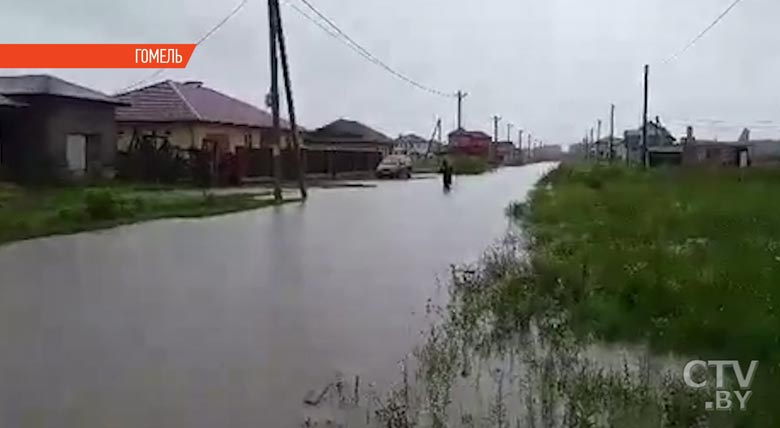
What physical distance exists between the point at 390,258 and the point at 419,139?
114 metres

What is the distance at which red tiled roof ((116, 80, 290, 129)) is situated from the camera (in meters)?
35.5

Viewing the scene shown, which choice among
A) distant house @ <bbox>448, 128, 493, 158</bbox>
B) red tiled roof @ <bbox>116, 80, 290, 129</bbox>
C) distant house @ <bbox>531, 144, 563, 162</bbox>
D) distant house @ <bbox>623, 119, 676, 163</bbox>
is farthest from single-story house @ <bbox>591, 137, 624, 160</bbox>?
red tiled roof @ <bbox>116, 80, 290, 129</bbox>

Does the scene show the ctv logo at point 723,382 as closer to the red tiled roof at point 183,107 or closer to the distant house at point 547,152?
the red tiled roof at point 183,107

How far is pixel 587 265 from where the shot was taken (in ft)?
30.8

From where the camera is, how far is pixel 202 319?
7965 mm

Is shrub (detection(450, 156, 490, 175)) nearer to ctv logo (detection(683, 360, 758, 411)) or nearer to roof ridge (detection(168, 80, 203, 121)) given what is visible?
roof ridge (detection(168, 80, 203, 121))

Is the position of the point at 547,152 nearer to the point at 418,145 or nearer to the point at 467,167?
the point at 418,145

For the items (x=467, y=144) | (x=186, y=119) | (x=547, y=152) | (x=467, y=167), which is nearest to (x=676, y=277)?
(x=186, y=119)

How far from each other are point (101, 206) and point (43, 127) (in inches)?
466

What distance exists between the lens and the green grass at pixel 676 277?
19.5 feet

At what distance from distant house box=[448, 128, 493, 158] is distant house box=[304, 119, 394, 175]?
14.9 meters

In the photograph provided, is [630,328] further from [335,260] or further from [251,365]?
[335,260]

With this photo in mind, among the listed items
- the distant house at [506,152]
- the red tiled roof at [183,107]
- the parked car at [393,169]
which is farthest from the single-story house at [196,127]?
the distant house at [506,152]

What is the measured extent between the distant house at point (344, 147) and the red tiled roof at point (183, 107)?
3.82 m
